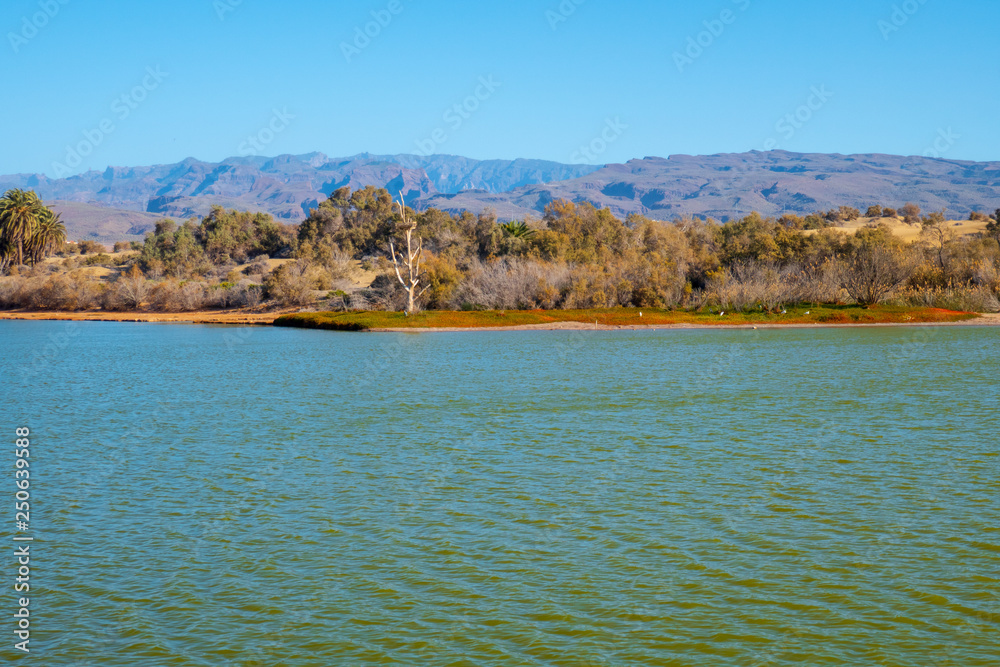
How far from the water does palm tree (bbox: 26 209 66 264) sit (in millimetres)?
70122

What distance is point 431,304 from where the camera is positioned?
185 ft

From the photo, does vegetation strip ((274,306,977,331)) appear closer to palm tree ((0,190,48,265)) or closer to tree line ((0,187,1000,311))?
tree line ((0,187,1000,311))

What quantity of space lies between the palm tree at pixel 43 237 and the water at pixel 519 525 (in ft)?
230

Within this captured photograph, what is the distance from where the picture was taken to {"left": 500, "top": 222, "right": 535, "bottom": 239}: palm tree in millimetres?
66750

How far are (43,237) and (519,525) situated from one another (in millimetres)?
88672

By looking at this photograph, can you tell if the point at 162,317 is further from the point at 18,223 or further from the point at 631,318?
the point at 631,318

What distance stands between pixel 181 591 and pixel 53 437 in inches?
394

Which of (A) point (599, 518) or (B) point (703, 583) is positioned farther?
(A) point (599, 518)

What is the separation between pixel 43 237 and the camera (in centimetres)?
8512

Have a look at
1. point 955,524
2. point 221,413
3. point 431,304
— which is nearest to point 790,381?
point 955,524

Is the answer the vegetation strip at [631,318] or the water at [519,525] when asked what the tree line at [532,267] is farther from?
the water at [519,525]

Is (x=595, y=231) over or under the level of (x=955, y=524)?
over

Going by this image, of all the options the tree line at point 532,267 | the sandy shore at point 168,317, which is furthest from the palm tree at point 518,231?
the sandy shore at point 168,317

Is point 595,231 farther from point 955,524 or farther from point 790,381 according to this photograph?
point 955,524
